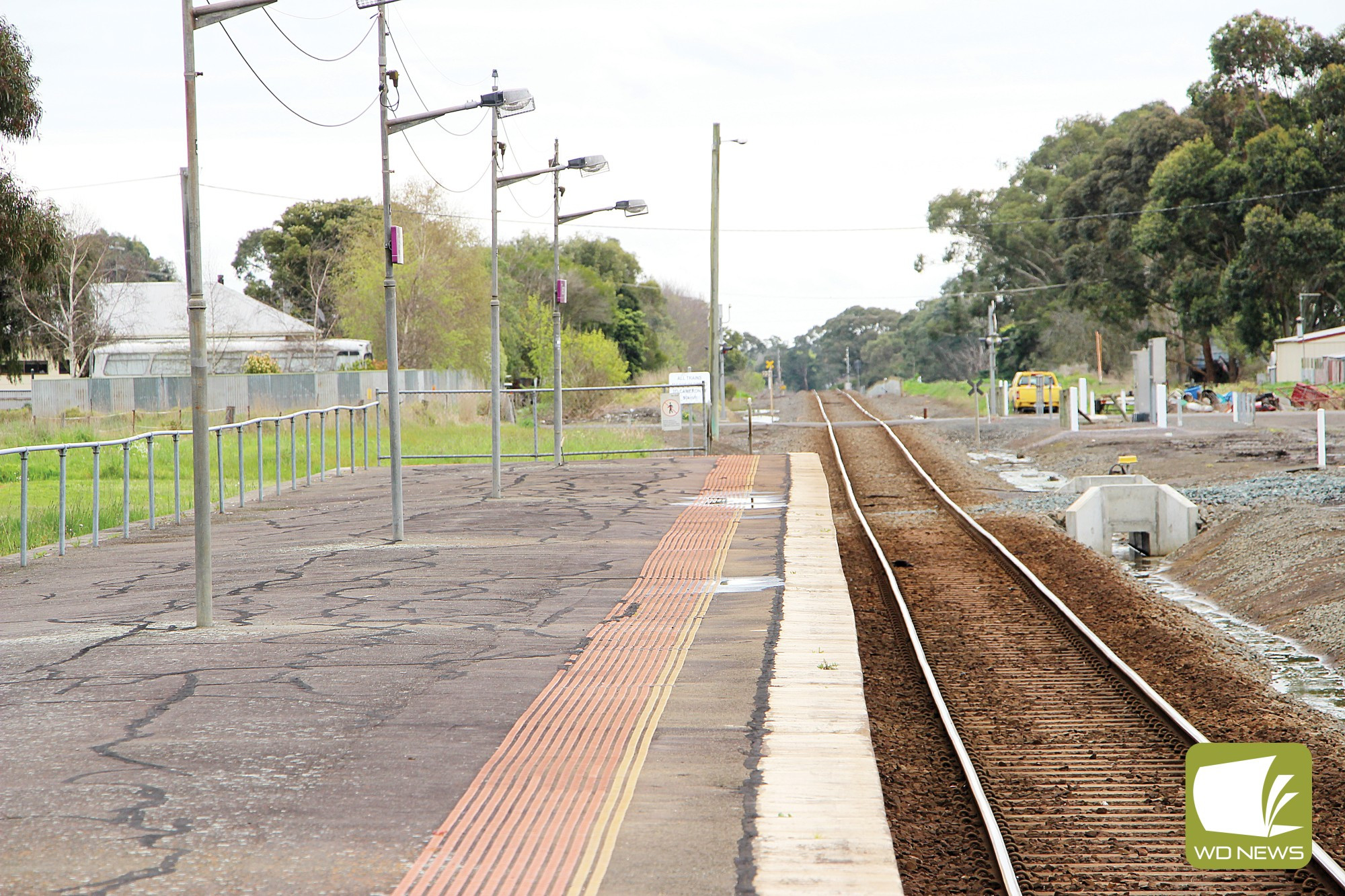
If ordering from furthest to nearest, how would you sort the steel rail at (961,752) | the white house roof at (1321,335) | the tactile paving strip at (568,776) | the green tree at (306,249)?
the green tree at (306,249) < the white house roof at (1321,335) < the steel rail at (961,752) < the tactile paving strip at (568,776)

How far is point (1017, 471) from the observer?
34.0m

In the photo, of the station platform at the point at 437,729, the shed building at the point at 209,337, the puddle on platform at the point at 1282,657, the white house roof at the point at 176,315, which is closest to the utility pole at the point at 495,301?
the station platform at the point at 437,729

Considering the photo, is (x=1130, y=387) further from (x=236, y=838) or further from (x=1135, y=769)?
(x=236, y=838)

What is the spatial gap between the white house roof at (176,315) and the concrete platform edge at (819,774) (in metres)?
54.0

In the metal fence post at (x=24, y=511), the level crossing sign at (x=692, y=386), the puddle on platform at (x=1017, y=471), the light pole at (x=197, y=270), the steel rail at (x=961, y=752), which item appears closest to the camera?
the steel rail at (x=961, y=752)

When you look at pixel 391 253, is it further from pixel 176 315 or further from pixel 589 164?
pixel 176 315

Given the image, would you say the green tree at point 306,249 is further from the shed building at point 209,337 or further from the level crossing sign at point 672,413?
the level crossing sign at point 672,413

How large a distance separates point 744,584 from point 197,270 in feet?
21.3

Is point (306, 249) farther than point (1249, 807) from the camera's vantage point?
Yes

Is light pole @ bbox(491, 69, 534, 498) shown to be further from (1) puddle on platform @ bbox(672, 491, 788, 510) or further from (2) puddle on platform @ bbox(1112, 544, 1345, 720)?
(2) puddle on platform @ bbox(1112, 544, 1345, 720)

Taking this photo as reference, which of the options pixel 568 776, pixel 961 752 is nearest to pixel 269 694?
pixel 568 776

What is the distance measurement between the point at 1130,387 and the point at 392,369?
189 feet

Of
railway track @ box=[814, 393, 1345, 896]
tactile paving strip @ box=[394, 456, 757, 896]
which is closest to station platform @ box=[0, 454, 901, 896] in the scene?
tactile paving strip @ box=[394, 456, 757, 896]

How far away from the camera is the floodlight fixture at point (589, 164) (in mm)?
25156
